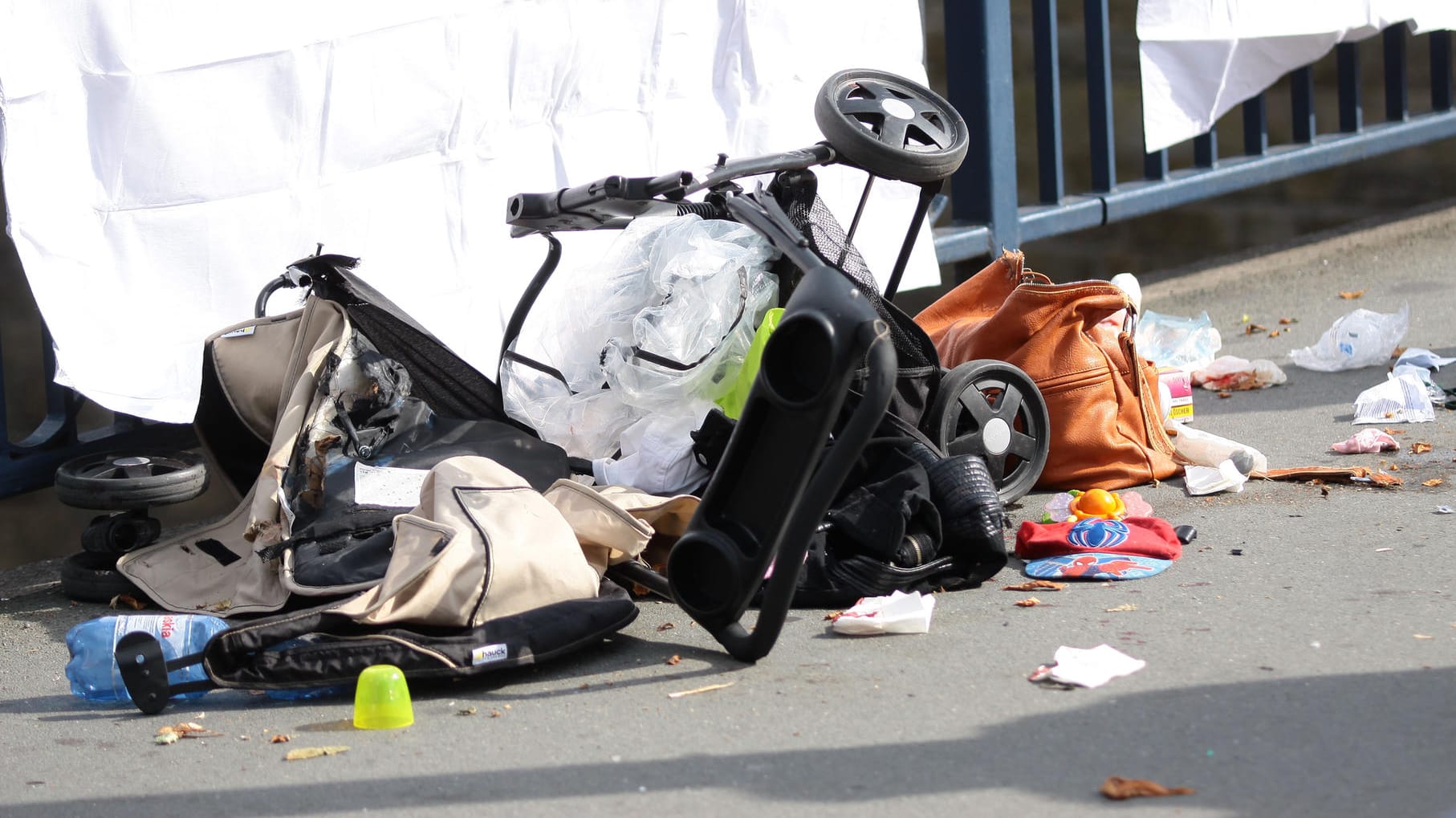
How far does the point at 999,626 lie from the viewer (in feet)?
9.56

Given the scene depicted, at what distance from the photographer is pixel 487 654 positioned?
2.68m

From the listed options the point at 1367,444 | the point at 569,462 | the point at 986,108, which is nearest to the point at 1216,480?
the point at 1367,444

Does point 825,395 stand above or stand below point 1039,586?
above

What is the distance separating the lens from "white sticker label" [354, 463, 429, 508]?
326cm

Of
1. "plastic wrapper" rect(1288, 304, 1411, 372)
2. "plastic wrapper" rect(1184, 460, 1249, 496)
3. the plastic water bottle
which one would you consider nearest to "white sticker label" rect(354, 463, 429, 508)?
the plastic water bottle

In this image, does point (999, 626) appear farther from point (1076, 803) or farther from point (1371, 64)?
point (1371, 64)

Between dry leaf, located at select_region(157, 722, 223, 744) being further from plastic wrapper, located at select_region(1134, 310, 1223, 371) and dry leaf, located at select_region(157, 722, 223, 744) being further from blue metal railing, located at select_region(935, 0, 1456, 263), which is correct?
blue metal railing, located at select_region(935, 0, 1456, 263)

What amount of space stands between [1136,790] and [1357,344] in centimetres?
324

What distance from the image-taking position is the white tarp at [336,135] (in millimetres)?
3564

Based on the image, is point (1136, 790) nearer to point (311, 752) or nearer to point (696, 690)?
point (696, 690)

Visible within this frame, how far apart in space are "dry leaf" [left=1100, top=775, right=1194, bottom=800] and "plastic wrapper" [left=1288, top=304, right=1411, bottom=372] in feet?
10.3

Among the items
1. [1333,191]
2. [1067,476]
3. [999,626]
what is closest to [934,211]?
[1067,476]

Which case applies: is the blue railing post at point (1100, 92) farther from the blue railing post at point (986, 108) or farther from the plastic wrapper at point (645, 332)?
the plastic wrapper at point (645, 332)

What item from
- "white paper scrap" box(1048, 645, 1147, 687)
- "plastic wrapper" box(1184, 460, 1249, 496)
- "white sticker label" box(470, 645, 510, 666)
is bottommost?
"plastic wrapper" box(1184, 460, 1249, 496)
